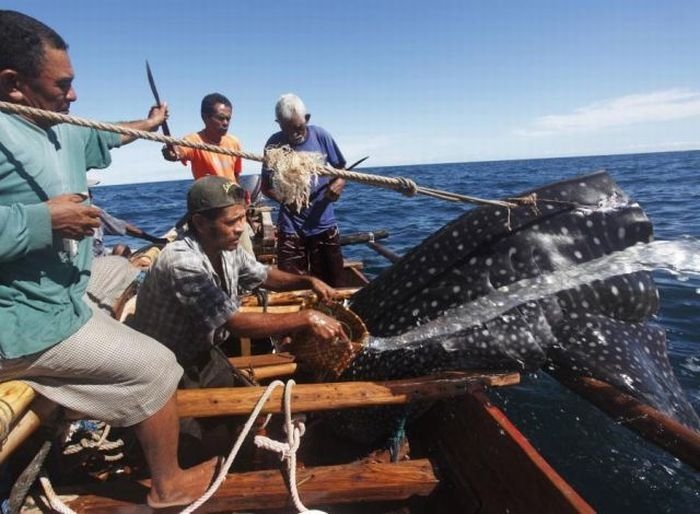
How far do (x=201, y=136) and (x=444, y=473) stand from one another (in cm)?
442

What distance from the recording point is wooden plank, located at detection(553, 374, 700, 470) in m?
1.97

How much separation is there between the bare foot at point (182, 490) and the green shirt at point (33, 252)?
0.87m

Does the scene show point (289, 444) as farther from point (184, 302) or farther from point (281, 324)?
point (184, 302)

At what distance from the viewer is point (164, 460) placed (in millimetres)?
2199

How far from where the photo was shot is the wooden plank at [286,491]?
2291 millimetres

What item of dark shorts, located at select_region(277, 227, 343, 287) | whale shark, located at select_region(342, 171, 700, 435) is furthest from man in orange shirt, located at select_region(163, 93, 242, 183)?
whale shark, located at select_region(342, 171, 700, 435)

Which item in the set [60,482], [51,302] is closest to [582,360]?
[51,302]

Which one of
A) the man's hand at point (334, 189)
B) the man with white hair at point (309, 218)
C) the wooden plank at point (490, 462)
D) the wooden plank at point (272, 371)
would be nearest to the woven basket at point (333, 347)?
the wooden plank at point (272, 371)

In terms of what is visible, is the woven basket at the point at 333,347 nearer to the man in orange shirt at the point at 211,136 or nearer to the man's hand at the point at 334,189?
the man's hand at the point at 334,189

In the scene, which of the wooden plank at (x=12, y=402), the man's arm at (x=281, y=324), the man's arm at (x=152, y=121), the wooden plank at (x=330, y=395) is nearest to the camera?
the wooden plank at (x=12, y=402)

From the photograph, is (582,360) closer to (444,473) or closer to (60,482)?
(444,473)

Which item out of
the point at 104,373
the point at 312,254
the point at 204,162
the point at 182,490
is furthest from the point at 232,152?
the point at 204,162

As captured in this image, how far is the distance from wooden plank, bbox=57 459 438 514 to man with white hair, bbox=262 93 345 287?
9.62ft

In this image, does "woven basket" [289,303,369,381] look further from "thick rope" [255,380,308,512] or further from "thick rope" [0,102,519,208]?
"thick rope" [0,102,519,208]
